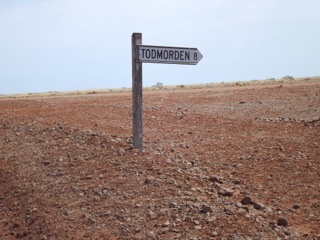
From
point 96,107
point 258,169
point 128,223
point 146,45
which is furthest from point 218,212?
point 96,107

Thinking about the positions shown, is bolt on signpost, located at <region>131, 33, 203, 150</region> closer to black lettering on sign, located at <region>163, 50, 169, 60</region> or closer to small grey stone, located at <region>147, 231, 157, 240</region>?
black lettering on sign, located at <region>163, 50, 169, 60</region>

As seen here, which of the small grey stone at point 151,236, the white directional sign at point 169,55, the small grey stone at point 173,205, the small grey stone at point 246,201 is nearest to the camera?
the small grey stone at point 151,236

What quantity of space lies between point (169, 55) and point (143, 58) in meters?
0.45

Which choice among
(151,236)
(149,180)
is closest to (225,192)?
(149,180)

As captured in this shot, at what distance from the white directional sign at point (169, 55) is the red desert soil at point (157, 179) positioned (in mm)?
1522

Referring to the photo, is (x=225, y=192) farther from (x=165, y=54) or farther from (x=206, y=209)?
(x=165, y=54)

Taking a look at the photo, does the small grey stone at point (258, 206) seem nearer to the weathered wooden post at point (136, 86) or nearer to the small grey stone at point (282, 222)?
the small grey stone at point (282, 222)

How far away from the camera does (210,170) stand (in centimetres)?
675

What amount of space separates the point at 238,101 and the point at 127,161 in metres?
9.15

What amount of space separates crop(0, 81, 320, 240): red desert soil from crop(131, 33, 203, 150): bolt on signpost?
0.47 metres

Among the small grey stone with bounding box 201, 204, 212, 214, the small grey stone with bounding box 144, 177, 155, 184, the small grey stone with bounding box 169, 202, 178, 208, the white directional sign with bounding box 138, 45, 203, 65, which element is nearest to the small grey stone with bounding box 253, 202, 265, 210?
the small grey stone with bounding box 201, 204, 212, 214

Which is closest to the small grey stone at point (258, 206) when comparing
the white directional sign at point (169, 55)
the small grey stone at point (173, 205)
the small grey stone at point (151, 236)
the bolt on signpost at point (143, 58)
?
the small grey stone at point (173, 205)

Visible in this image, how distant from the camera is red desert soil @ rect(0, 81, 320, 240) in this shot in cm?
486

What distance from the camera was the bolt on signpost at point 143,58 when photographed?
6562 millimetres
